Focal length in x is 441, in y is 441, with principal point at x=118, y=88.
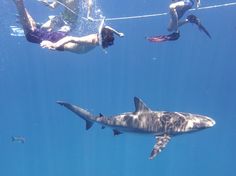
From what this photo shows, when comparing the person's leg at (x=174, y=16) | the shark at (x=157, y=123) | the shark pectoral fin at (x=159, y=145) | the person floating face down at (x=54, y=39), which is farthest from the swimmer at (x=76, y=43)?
the person's leg at (x=174, y=16)

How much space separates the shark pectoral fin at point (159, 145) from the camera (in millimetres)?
11939

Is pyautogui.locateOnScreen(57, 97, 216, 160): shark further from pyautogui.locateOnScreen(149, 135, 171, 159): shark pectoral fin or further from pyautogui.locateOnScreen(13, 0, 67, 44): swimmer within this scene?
pyautogui.locateOnScreen(13, 0, 67, 44): swimmer

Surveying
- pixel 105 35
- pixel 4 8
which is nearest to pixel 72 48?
pixel 105 35

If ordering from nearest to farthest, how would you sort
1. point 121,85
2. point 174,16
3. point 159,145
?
1. point 159,145
2. point 174,16
3. point 121,85

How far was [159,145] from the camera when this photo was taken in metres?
12.2

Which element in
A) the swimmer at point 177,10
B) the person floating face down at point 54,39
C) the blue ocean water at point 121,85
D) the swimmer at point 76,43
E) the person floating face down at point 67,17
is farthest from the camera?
the blue ocean water at point 121,85

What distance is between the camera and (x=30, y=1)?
3656 cm

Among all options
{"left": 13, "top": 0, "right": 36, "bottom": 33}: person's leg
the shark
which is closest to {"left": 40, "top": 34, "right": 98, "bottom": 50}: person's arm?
{"left": 13, "top": 0, "right": 36, "bottom": 33}: person's leg

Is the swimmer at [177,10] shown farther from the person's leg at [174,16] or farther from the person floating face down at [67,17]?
the person floating face down at [67,17]

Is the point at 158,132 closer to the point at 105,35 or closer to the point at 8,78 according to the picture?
the point at 105,35

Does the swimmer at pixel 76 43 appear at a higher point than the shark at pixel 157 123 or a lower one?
higher

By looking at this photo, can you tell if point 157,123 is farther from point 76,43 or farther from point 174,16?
point 174,16

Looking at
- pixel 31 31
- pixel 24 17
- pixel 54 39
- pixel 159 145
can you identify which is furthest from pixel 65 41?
pixel 159 145

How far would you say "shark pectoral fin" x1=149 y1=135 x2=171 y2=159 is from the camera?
39.2 feet
